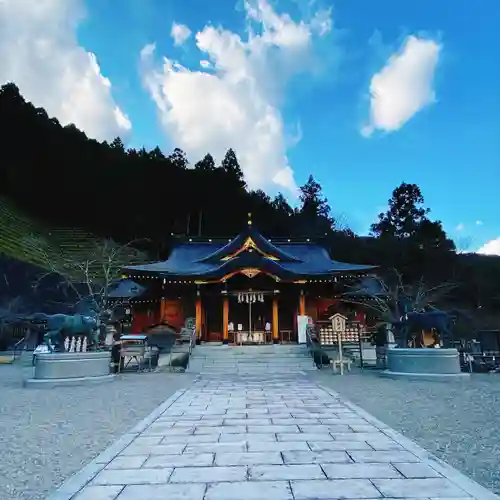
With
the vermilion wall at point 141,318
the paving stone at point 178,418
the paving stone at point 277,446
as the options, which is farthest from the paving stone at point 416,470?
the vermilion wall at point 141,318

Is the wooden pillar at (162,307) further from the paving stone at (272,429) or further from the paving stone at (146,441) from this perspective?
the paving stone at (146,441)

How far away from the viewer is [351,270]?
2167 centimetres

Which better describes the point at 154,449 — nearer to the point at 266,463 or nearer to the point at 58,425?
the point at 266,463

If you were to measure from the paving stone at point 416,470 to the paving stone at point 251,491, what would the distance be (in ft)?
4.04

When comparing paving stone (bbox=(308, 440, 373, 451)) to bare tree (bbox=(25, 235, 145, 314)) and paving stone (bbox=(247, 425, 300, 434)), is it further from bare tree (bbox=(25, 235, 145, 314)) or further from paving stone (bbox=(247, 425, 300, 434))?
bare tree (bbox=(25, 235, 145, 314))

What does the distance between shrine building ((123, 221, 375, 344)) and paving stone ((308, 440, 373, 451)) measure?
14.6 metres

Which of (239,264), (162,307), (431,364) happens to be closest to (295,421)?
(431,364)

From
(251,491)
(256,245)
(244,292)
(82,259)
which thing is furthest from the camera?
(82,259)

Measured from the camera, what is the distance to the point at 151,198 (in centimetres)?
5512

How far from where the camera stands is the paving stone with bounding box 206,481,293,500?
342cm

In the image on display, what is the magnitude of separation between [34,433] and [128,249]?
42.7m

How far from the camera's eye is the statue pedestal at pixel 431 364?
1184 centimetres

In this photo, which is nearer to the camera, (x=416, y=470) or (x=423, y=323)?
(x=416, y=470)

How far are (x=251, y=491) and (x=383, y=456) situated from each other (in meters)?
1.83
